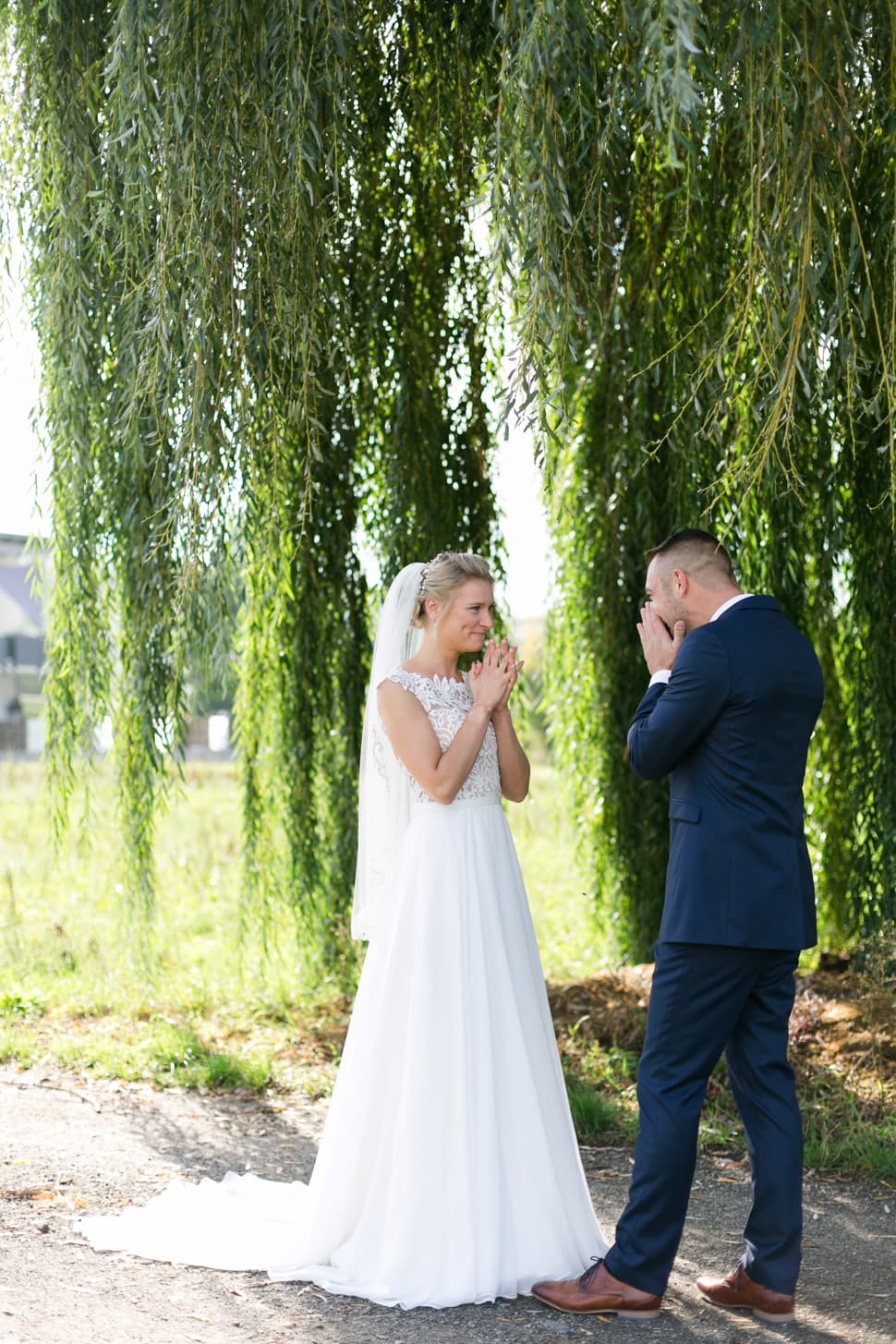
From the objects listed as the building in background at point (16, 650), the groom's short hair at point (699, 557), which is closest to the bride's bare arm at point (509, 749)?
the groom's short hair at point (699, 557)

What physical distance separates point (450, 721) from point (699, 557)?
2.98 feet

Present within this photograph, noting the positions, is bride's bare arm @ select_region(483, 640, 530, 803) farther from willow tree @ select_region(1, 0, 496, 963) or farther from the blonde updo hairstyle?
willow tree @ select_region(1, 0, 496, 963)

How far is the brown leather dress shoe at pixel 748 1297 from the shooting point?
376cm

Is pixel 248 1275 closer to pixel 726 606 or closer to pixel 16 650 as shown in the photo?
pixel 726 606

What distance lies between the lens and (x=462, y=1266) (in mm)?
3895

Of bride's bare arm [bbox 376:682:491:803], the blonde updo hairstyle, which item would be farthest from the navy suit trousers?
the blonde updo hairstyle

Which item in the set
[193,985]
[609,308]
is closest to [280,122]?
[609,308]

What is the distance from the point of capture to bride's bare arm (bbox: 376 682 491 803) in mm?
4145

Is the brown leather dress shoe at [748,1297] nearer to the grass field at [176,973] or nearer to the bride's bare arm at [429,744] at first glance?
the bride's bare arm at [429,744]

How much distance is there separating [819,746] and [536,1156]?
3.91m

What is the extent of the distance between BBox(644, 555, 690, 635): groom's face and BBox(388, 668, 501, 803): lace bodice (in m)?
0.66

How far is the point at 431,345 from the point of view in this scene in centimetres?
675

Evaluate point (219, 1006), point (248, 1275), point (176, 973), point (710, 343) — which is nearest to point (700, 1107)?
point (248, 1275)

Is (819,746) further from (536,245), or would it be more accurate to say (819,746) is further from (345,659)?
(536,245)
